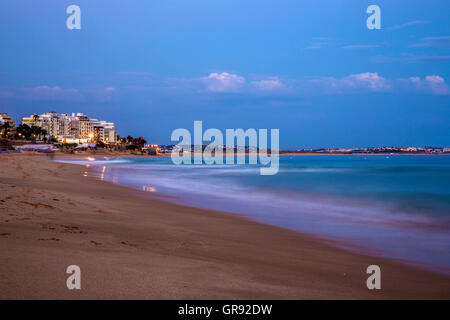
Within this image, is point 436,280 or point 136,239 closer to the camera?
point 436,280

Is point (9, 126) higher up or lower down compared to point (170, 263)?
higher up

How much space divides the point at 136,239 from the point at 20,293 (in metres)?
3.01

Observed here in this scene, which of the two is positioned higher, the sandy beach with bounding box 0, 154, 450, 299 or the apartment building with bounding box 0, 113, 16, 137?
the apartment building with bounding box 0, 113, 16, 137

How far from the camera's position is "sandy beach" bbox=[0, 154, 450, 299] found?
376 centimetres

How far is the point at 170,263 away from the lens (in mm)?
4785

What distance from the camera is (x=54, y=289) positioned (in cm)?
349

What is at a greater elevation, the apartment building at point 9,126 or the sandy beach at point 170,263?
the apartment building at point 9,126

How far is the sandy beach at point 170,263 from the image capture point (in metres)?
3.76

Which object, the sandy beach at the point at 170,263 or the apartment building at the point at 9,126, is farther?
the apartment building at the point at 9,126

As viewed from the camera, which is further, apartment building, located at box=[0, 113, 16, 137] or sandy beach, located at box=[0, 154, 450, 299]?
apartment building, located at box=[0, 113, 16, 137]

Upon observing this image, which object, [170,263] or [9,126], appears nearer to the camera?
[170,263]
